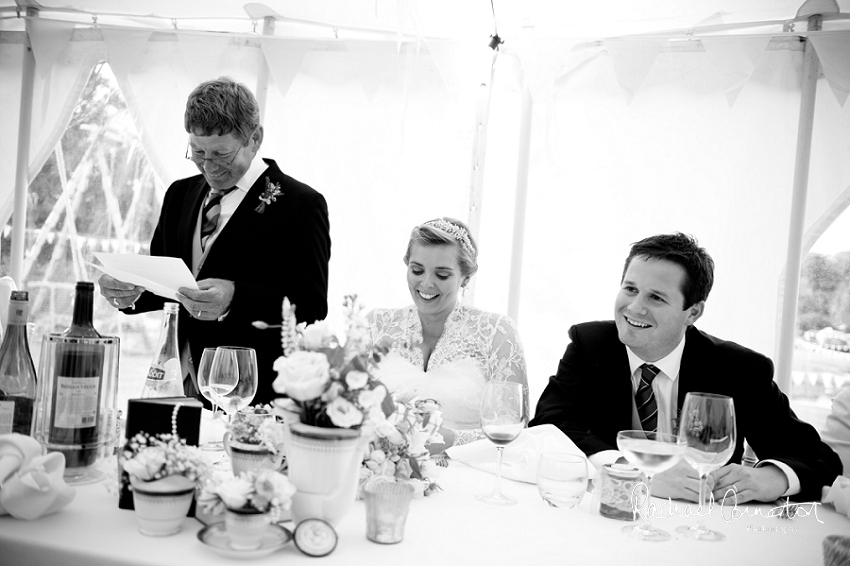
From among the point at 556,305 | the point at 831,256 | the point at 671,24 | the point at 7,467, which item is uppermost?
the point at 671,24

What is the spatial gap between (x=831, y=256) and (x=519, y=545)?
11.2 ft

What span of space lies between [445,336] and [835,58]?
273 cm

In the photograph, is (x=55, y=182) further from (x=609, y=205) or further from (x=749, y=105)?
(x=749, y=105)

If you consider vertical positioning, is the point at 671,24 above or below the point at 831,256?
above

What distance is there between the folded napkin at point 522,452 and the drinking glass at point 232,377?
60cm

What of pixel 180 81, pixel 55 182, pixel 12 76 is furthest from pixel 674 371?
pixel 12 76

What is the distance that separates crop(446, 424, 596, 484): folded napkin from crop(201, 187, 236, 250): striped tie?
1.39 meters

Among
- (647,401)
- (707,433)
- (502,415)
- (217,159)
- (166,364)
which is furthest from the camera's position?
(217,159)

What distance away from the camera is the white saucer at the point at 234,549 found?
1029 millimetres

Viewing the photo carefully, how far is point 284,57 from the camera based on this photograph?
445 centimetres

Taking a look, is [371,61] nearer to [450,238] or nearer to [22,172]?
[450,238]

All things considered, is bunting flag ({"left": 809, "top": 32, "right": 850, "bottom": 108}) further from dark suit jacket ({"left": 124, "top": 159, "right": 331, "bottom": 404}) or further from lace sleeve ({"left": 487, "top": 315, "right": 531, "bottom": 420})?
dark suit jacket ({"left": 124, "top": 159, "right": 331, "bottom": 404})

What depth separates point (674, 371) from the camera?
2.33 m

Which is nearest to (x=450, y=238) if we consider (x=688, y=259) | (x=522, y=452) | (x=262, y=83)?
(x=688, y=259)
